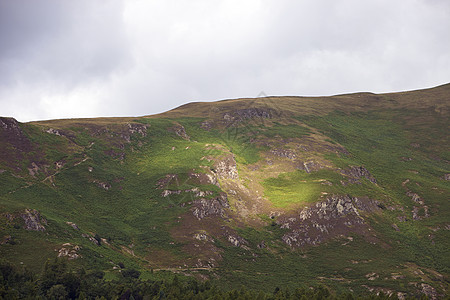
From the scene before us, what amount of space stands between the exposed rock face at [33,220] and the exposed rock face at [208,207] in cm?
5905

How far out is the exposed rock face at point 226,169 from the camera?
18375 cm

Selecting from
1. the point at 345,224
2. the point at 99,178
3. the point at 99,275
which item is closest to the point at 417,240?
the point at 345,224

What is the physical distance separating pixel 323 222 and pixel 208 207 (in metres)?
51.4

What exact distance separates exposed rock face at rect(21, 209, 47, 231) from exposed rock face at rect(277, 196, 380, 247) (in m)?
93.5

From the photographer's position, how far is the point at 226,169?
615 ft

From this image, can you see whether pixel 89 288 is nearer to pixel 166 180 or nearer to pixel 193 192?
pixel 193 192

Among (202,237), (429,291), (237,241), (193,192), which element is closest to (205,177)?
(193,192)

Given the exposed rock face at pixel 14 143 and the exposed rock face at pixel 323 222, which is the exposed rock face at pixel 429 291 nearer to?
the exposed rock face at pixel 323 222

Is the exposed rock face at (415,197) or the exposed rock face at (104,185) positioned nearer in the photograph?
the exposed rock face at (104,185)

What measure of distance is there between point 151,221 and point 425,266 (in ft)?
363

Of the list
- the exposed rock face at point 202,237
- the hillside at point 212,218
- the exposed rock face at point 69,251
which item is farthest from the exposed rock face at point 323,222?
the exposed rock face at point 69,251

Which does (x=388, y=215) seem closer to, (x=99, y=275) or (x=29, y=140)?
(x=99, y=275)

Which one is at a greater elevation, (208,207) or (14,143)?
(14,143)

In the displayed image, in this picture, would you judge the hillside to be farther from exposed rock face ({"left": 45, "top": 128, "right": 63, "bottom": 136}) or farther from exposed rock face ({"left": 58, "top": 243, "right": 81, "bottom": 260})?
exposed rock face ({"left": 45, "top": 128, "right": 63, "bottom": 136})
